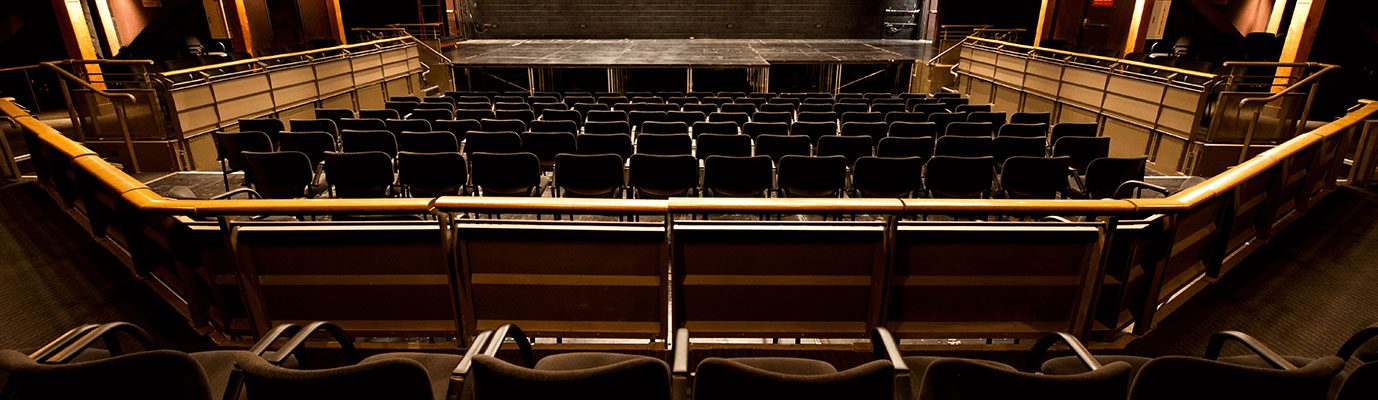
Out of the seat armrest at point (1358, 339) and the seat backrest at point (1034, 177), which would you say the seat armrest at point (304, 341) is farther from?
the seat backrest at point (1034, 177)

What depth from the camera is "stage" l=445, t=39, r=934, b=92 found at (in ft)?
38.1

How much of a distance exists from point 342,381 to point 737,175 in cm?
298

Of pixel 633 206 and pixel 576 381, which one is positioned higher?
pixel 633 206

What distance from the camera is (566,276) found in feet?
7.94

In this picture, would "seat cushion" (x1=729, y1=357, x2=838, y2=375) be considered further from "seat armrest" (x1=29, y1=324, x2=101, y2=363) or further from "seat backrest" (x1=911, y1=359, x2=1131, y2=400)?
"seat armrest" (x1=29, y1=324, x2=101, y2=363)

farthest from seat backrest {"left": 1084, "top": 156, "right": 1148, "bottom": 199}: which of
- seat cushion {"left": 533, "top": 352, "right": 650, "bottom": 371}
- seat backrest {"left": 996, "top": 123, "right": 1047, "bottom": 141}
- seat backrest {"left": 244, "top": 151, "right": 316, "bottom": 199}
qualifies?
→ seat backrest {"left": 244, "top": 151, "right": 316, "bottom": 199}

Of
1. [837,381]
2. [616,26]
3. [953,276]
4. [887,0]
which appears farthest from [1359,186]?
[616,26]

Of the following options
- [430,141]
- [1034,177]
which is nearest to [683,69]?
[430,141]

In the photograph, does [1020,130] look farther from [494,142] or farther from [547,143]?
[494,142]

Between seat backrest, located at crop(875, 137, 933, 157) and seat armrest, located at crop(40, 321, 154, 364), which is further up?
seat armrest, located at crop(40, 321, 154, 364)

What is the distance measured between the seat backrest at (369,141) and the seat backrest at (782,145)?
9.75 feet

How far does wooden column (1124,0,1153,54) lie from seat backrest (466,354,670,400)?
13786mm

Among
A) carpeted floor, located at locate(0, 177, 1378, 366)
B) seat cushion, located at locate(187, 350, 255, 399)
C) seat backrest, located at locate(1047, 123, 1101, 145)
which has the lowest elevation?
carpeted floor, located at locate(0, 177, 1378, 366)

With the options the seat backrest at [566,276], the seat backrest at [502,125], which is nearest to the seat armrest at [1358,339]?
the seat backrest at [566,276]
